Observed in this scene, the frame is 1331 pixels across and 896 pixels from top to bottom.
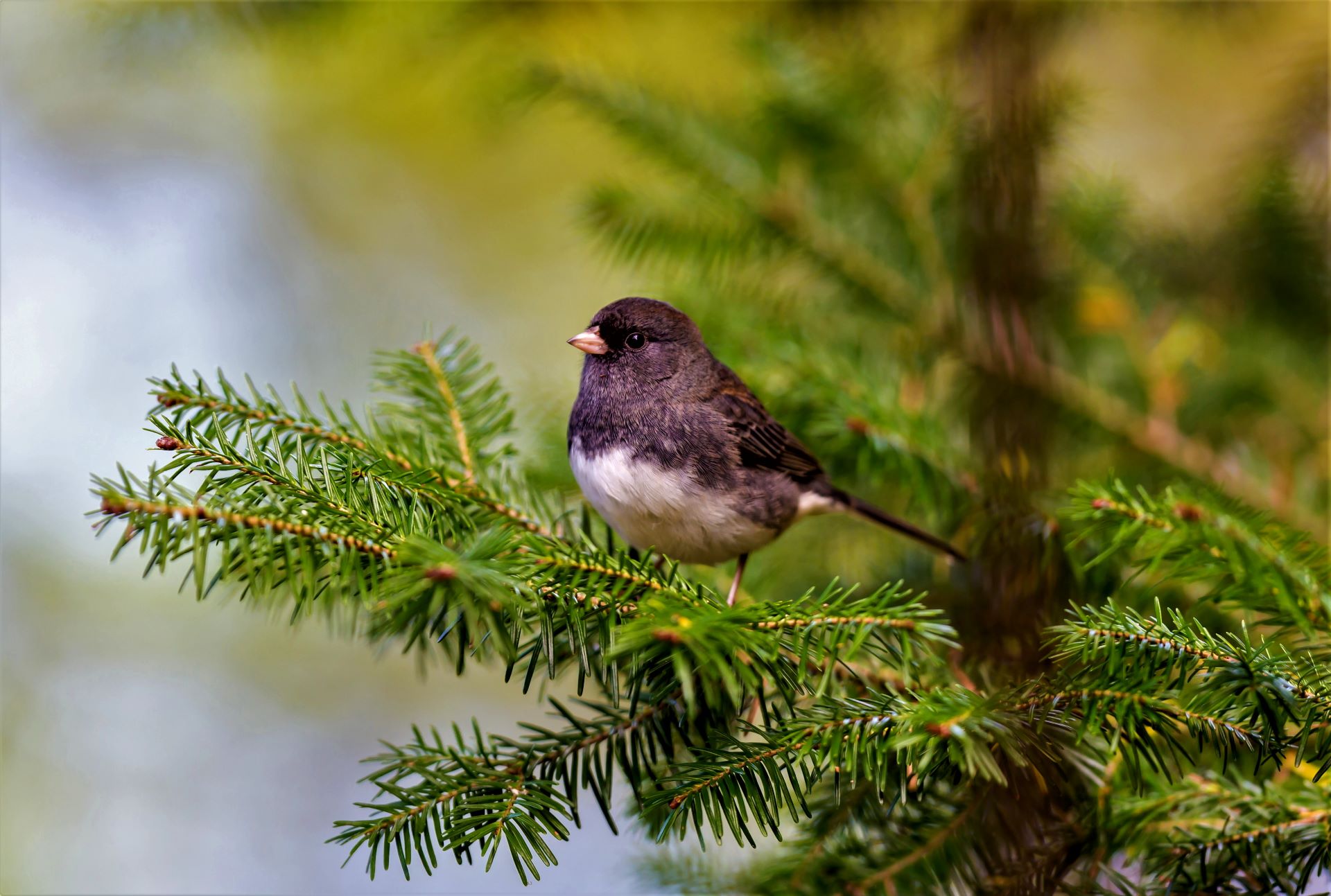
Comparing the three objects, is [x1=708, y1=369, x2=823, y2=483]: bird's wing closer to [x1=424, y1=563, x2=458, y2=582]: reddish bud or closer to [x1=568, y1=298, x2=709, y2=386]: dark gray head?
[x1=568, y1=298, x2=709, y2=386]: dark gray head

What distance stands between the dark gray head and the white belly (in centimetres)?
13

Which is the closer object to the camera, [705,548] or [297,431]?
[297,431]

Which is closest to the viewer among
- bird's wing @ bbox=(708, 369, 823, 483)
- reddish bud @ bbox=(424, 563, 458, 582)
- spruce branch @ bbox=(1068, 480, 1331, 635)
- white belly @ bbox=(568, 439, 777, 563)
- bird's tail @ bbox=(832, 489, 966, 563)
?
reddish bud @ bbox=(424, 563, 458, 582)

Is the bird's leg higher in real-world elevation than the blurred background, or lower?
lower

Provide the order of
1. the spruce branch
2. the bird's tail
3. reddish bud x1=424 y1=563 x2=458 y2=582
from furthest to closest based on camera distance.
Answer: the bird's tail
the spruce branch
reddish bud x1=424 y1=563 x2=458 y2=582

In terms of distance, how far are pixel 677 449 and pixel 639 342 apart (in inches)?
7.1

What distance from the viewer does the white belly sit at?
112cm

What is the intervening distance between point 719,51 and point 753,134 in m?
0.88

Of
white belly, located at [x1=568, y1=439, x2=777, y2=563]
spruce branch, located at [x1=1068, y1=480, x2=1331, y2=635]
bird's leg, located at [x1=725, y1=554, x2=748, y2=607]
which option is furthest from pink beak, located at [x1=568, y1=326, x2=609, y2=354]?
spruce branch, located at [x1=1068, y1=480, x2=1331, y2=635]

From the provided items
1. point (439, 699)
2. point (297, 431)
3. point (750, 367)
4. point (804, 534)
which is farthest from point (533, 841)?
point (439, 699)

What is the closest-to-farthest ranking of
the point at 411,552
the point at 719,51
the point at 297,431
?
the point at 411,552
the point at 297,431
the point at 719,51

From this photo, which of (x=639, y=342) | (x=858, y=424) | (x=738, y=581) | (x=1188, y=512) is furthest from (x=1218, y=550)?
(x=639, y=342)

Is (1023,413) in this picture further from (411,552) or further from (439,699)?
(439,699)

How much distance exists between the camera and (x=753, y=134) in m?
1.69
